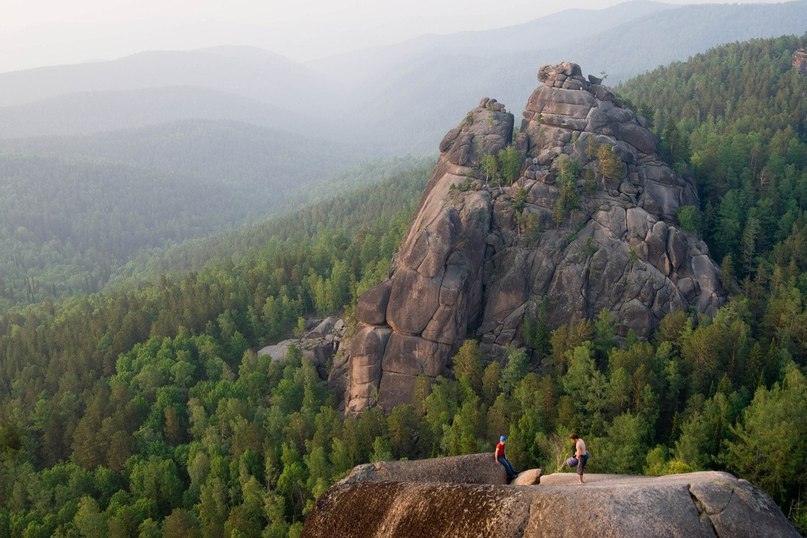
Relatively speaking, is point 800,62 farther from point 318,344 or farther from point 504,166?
point 318,344

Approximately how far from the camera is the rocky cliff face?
234 feet

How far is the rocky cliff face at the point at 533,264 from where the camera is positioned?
71.2 metres

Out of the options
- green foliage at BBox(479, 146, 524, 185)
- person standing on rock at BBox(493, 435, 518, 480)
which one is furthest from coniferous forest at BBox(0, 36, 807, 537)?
person standing on rock at BBox(493, 435, 518, 480)

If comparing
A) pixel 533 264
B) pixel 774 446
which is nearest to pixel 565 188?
pixel 533 264

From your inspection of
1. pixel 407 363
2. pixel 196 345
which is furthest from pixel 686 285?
pixel 196 345

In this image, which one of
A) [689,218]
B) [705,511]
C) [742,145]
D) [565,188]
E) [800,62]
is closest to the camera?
A: [705,511]

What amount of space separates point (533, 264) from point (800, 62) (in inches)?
4320

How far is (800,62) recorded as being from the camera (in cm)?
13988

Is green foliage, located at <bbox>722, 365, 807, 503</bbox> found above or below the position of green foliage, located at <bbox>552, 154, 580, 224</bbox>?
below

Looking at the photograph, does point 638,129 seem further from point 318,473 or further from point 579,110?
point 318,473

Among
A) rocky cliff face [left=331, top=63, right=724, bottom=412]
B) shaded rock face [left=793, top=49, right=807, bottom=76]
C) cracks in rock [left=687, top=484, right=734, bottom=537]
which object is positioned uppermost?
shaded rock face [left=793, top=49, right=807, bottom=76]

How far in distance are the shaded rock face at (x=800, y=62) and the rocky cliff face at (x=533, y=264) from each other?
→ 284ft

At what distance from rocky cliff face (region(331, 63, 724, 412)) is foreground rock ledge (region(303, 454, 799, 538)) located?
1897 inches

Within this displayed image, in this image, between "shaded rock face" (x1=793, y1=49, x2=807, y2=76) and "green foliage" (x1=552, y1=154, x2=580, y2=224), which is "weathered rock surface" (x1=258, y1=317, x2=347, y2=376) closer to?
"green foliage" (x1=552, y1=154, x2=580, y2=224)
